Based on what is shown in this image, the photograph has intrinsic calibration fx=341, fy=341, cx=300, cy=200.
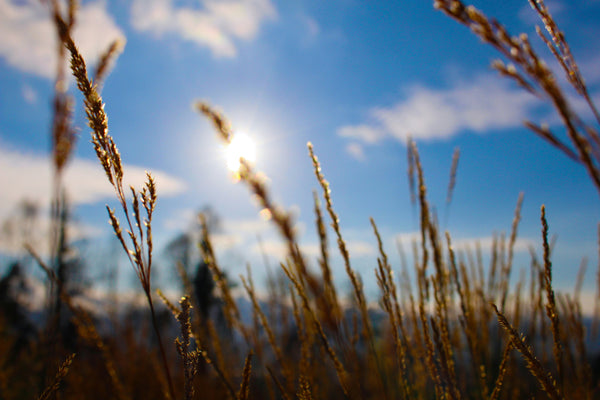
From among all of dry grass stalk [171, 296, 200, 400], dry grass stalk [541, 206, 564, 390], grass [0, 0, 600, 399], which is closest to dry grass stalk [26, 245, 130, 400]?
grass [0, 0, 600, 399]

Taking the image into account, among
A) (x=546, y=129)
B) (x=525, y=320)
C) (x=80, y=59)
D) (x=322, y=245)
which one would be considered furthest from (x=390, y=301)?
(x=525, y=320)

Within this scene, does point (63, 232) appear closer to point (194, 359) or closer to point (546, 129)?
point (194, 359)

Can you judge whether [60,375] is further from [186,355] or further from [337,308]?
[337,308]

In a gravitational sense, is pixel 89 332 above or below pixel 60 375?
above

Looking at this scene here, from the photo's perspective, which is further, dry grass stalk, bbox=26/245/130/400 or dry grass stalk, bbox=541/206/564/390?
dry grass stalk, bbox=26/245/130/400

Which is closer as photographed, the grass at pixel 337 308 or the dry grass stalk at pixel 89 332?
the grass at pixel 337 308

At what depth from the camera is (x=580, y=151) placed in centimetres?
49

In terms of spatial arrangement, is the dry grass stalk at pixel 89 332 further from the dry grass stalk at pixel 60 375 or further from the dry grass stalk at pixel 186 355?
the dry grass stalk at pixel 186 355

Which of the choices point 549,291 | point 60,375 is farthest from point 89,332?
point 549,291

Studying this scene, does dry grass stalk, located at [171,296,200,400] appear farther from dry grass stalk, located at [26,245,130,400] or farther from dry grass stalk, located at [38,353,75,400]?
dry grass stalk, located at [26,245,130,400]

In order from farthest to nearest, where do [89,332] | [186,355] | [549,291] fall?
[89,332] → [549,291] → [186,355]

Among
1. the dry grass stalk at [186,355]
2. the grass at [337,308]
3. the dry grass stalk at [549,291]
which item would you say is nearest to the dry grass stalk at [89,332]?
the grass at [337,308]

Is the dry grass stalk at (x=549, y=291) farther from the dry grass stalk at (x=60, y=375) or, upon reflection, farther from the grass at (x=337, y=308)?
the dry grass stalk at (x=60, y=375)

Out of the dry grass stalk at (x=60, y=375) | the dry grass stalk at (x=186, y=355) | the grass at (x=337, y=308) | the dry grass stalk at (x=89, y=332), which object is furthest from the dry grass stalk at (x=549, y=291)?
the dry grass stalk at (x=89, y=332)
